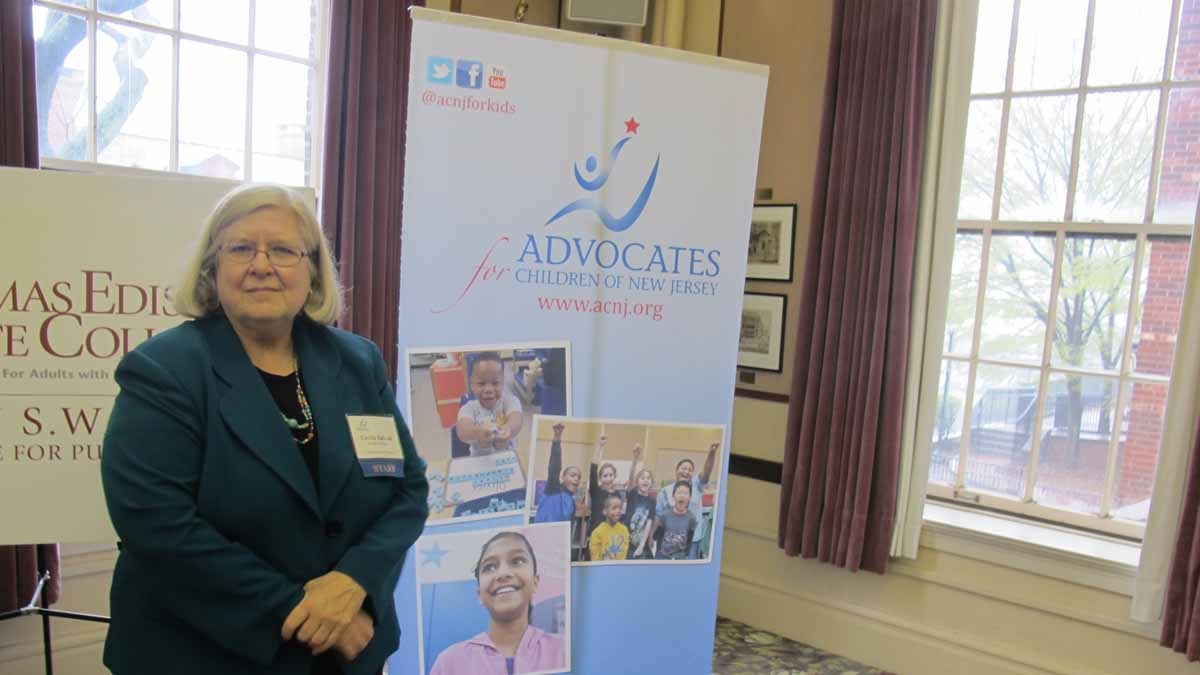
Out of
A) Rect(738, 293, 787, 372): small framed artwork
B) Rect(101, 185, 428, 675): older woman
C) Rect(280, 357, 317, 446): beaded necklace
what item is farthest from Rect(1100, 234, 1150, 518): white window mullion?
Rect(280, 357, 317, 446): beaded necklace

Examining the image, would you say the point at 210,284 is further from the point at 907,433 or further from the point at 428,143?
the point at 907,433

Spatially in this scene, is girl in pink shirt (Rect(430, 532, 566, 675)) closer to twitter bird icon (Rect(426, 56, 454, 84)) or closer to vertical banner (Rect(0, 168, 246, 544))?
vertical banner (Rect(0, 168, 246, 544))

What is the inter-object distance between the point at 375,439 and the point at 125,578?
45 cm

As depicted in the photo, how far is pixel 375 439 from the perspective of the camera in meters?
1.37

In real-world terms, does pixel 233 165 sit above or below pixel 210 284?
above

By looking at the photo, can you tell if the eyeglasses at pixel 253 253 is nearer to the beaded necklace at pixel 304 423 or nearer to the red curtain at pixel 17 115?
the beaded necklace at pixel 304 423

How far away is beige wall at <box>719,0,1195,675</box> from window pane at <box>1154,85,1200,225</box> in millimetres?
1220

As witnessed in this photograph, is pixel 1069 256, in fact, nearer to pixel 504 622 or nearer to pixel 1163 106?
pixel 1163 106

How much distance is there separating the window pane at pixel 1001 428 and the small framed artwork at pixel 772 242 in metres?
0.91

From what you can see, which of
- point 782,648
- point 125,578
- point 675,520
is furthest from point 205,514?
point 782,648

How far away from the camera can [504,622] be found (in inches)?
80.8

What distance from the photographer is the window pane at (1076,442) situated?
9.11 feet

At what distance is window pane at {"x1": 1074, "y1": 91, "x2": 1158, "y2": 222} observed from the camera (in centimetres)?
269

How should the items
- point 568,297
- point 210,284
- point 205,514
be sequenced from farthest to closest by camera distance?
point 568,297, point 210,284, point 205,514
